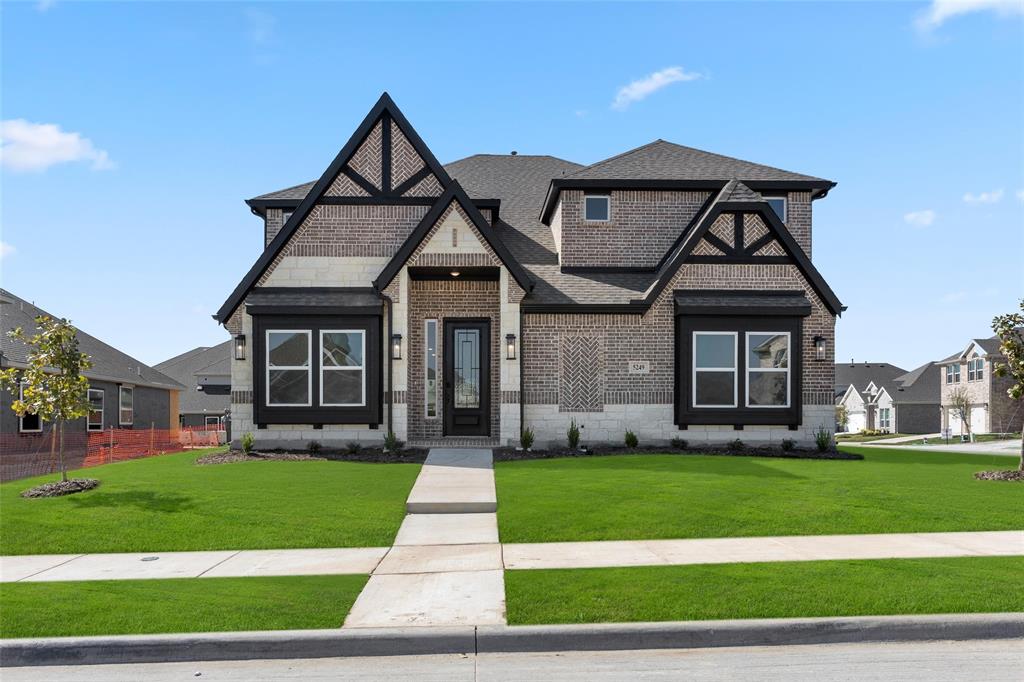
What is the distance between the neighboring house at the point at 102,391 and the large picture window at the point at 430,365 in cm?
1111

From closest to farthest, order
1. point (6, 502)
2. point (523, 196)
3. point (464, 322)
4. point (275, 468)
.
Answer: point (6, 502) → point (275, 468) → point (464, 322) → point (523, 196)

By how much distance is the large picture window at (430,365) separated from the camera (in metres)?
19.5

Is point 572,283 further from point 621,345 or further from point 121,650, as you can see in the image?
point 121,650

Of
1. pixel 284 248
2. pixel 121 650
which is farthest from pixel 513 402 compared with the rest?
pixel 121 650

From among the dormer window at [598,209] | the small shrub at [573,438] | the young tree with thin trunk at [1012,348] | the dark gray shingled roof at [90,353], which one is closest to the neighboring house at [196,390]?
the dark gray shingled roof at [90,353]

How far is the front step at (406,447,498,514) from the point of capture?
11.9 meters

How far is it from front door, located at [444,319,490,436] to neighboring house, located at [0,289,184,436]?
1165 cm

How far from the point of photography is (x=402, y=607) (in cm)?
712

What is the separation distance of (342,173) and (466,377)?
5.85 metres

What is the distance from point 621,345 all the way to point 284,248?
8511 mm

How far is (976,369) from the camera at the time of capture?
54.2m

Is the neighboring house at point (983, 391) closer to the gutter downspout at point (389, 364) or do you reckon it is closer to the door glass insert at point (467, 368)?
the door glass insert at point (467, 368)

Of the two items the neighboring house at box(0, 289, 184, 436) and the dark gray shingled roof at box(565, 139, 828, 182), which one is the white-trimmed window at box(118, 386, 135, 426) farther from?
the dark gray shingled roof at box(565, 139, 828, 182)

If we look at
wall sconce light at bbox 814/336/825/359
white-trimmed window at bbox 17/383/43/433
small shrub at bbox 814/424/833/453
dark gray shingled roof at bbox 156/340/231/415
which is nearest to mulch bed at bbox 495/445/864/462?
small shrub at bbox 814/424/833/453
